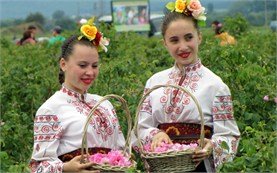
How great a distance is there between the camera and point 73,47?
4664 mm

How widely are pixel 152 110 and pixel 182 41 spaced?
39 centimetres

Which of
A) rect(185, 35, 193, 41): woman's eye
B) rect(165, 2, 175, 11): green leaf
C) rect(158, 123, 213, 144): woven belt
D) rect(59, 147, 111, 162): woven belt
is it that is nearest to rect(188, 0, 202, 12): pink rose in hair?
rect(165, 2, 175, 11): green leaf

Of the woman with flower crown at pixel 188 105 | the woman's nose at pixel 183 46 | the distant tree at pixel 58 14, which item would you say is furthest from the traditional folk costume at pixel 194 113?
the distant tree at pixel 58 14

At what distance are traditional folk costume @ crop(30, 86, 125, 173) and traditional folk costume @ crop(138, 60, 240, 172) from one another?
0.25 metres

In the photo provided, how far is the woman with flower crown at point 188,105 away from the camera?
4547 millimetres

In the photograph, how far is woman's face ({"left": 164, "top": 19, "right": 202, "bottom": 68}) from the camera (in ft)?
15.2

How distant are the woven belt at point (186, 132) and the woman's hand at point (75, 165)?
0.55m

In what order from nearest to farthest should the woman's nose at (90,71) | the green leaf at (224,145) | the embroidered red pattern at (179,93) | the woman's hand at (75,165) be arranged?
1. the woman's hand at (75,165)
2. the green leaf at (224,145)
3. the woman's nose at (90,71)
4. the embroidered red pattern at (179,93)

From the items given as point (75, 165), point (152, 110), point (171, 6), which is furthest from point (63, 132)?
point (171, 6)

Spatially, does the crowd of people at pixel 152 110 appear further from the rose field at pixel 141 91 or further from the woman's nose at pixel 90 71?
the rose field at pixel 141 91

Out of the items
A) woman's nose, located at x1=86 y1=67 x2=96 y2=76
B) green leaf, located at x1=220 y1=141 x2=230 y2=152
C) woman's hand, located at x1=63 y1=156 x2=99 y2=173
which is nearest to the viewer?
woman's hand, located at x1=63 y1=156 x2=99 y2=173

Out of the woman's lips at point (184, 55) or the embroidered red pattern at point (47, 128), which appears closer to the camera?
the embroidered red pattern at point (47, 128)

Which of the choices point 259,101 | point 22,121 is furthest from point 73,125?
point 22,121

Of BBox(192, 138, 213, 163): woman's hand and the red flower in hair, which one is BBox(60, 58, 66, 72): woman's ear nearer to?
the red flower in hair
